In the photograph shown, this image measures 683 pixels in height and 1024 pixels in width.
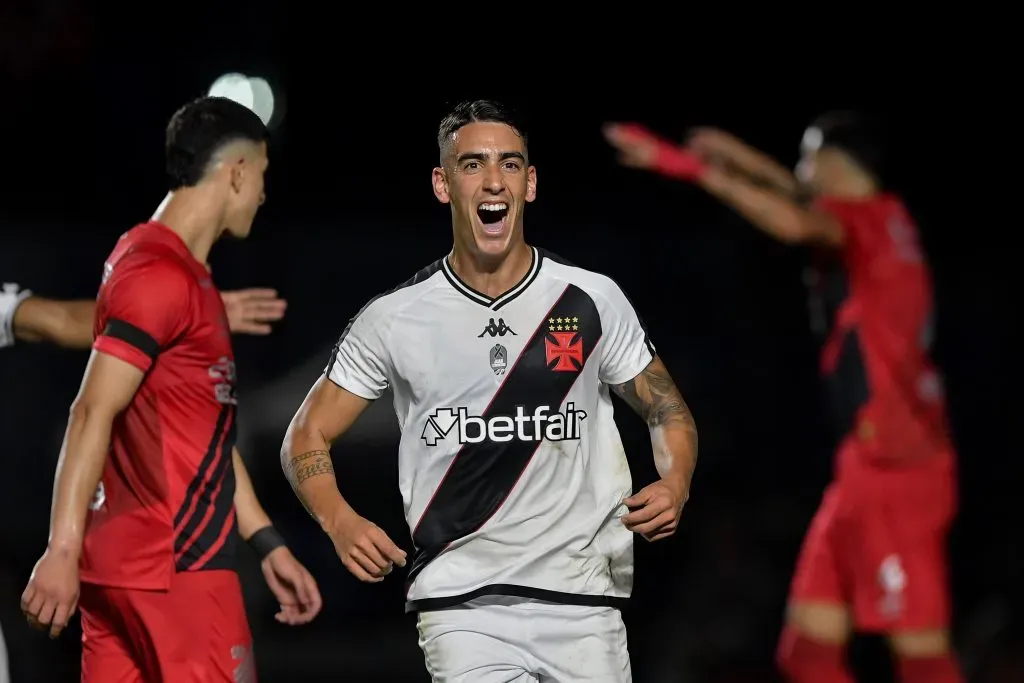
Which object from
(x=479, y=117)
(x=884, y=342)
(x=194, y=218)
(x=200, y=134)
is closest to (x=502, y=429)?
(x=479, y=117)

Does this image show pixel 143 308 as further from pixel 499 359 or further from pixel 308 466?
pixel 499 359

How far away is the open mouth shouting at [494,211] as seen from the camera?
3.27m

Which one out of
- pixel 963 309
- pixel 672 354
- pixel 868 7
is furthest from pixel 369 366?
pixel 868 7

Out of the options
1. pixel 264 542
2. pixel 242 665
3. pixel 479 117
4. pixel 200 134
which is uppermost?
pixel 200 134

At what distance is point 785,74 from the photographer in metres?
7.54

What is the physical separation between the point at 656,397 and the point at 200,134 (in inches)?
57.1

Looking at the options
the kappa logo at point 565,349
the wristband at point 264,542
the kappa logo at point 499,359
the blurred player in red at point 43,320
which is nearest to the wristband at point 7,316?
the blurred player in red at point 43,320

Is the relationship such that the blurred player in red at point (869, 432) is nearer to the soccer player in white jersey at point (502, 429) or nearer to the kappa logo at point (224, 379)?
the soccer player in white jersey at point (502, 429)

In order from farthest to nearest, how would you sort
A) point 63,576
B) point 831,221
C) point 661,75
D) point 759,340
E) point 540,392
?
point 661,75 < point 759,340 < point 831,221 < point 540,392 < point 63,576

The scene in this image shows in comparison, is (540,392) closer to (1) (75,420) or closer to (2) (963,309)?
(1) (75,420)

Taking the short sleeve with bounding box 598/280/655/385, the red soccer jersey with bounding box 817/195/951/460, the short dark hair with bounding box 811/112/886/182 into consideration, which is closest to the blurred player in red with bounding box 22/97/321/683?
the short sleeve with bounding box 598/280/655/385

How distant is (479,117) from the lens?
3.31 meters

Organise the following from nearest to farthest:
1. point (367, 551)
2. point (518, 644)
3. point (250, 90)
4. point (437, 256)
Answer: point (367, 551) < point (518, 644) < point (437, 256) < point (250, 90)

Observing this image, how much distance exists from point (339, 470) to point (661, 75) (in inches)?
115
